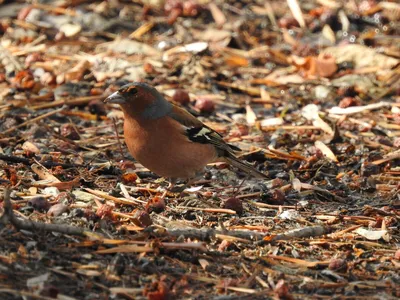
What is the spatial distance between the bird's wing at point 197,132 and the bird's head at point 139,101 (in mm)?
141

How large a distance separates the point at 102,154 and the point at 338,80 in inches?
129

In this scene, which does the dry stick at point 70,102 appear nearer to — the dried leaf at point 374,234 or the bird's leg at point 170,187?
the bird's leg at point 170,187

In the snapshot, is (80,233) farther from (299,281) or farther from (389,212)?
(389,212)

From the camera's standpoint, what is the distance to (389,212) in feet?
18.6

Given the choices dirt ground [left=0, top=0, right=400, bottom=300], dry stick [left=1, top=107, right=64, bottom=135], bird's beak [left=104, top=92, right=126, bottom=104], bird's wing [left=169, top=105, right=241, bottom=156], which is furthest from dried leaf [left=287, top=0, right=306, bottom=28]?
bird's beak [left=104, top=92, right=126, bottom=104]

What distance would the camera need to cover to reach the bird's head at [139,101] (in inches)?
229

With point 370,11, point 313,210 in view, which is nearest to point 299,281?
point 313,210

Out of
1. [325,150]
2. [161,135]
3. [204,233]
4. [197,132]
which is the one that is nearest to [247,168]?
[197,132]

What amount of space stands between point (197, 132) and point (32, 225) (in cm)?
208

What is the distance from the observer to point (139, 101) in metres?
5.84

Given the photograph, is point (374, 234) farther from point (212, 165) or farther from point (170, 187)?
point (212, 165)

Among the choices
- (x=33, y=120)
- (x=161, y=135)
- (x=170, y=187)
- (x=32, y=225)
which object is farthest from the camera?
(x=33, y=120)

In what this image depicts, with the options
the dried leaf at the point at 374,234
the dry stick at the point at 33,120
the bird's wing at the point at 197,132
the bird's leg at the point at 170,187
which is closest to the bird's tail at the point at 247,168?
the bird's wing at the point at 197,132

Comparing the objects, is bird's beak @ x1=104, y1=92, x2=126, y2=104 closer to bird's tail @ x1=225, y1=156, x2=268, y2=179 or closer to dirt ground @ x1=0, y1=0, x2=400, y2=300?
dirt ground @ x1=0, y1=0, x2=400, y2=300
